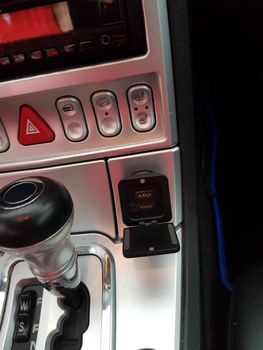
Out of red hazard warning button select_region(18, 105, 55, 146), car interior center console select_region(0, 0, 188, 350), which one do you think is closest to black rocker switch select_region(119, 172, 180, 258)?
car interior center console select_region(0, 0, 188, 350)

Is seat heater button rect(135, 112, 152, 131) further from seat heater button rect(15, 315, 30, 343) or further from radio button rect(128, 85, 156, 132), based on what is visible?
seat heater button rect(15, 315, 30, 343)

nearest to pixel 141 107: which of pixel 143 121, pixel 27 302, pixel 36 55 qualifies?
pixel 143 121

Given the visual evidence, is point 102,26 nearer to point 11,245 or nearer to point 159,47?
point 159,47

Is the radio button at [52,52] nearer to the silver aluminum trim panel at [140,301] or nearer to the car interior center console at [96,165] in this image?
the car interior center console at [96,165]

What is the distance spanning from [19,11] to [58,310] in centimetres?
34

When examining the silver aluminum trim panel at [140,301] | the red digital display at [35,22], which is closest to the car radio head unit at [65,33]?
the red digital display at [35,22]

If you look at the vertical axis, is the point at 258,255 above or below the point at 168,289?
below

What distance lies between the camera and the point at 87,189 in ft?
1.77

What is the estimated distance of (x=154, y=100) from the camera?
1.58 ft

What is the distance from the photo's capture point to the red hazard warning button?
50cm

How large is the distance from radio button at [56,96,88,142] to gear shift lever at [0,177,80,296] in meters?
0.10

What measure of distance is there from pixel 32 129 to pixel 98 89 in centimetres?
9

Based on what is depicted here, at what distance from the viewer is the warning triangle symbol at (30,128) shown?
50 centimetres

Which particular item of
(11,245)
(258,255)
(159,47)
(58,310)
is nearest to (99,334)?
(58,310)
